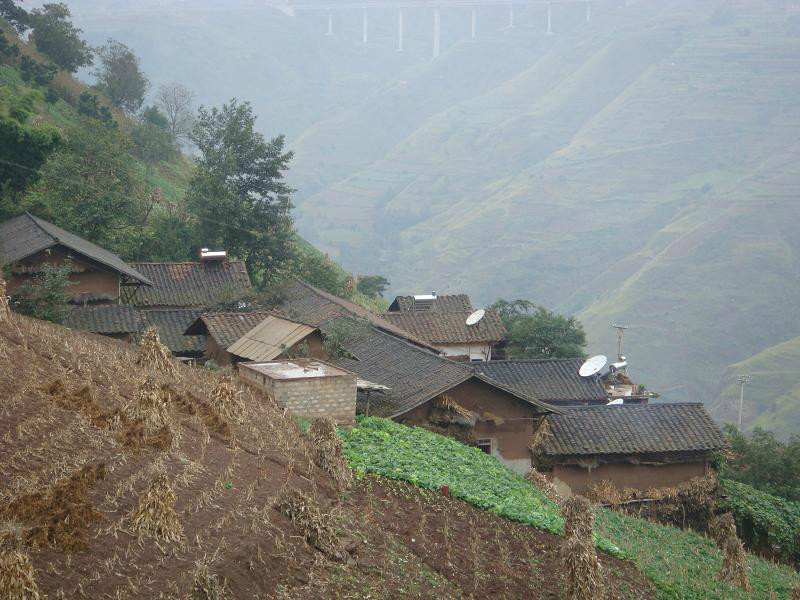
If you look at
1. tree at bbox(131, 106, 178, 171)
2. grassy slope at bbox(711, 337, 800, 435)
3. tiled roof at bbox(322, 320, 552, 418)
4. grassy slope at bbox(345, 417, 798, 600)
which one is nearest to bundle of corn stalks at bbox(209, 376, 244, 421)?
grassy slope at bbox(345, 417, 798, 600)

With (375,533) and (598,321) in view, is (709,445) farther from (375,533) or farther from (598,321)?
(598,321)

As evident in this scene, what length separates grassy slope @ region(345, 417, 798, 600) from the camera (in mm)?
16984

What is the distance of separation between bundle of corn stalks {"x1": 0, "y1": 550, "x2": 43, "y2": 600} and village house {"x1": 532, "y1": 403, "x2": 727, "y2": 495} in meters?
18.8

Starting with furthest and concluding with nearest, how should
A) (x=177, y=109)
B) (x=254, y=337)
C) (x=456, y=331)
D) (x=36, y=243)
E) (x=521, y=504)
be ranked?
1. (x=177, y=109)
2. (x=456, y=331)
3. (x=36, y=243)
4. (x=254, y=337)
5. (x=521, y=504)

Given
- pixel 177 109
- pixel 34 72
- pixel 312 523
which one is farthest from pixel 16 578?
pixel 177 109

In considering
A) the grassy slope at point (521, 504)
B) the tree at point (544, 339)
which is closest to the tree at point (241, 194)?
the tree at point (544, 339)

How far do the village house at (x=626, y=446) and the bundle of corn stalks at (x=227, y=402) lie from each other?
37.3ft

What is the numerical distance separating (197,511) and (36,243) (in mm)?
19210

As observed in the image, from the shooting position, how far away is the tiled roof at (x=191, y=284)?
3516cm

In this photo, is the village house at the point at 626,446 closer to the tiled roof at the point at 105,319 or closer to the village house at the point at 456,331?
the village house at the point at 456,331

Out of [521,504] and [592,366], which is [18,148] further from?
[521,504]

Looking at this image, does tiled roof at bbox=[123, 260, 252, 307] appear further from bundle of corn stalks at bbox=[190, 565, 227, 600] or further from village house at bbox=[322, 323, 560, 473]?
bundle of corn stalks at bbox=[190, 565, 227, 600]

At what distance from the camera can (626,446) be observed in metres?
26.2

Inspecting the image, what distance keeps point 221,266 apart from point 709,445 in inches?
810
